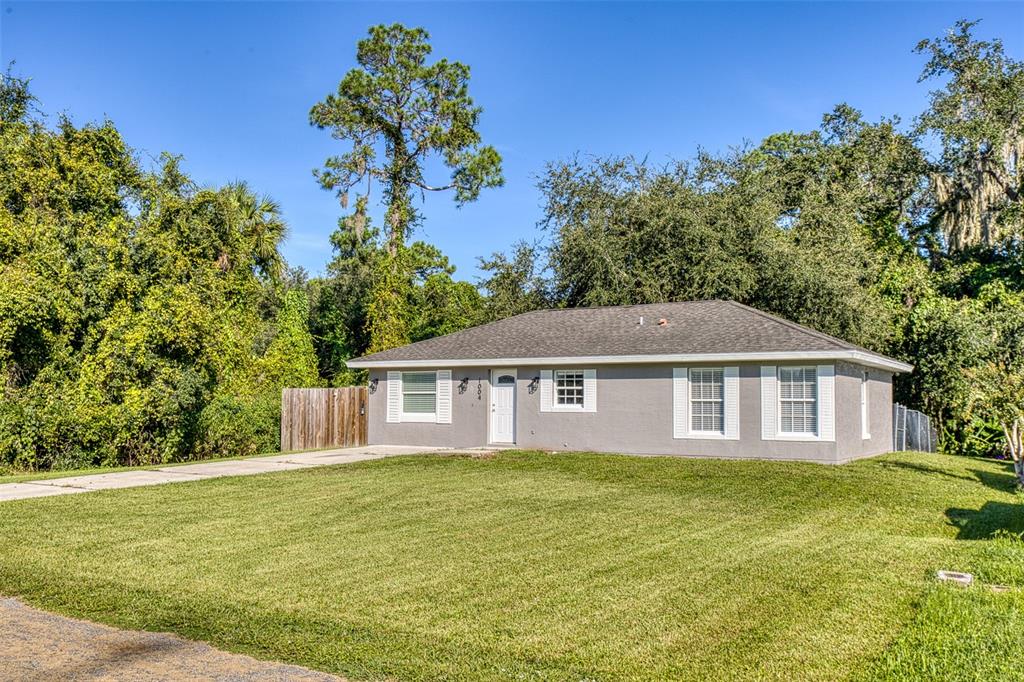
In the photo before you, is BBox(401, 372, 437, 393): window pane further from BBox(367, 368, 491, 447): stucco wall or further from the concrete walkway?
the concrete walkway

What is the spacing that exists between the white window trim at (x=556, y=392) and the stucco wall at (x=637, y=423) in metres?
0.12

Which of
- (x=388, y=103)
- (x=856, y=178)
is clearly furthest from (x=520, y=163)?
(x=856, y=178)

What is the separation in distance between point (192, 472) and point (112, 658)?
10661 millimetres

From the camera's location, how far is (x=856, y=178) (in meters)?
33.5

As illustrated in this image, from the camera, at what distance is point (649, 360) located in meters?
17.5

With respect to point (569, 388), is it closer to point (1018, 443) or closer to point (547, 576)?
point (1018, 443)

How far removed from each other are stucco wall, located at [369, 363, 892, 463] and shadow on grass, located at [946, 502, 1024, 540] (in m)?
4.95

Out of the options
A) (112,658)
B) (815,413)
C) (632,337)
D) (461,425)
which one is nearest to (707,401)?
(815,413)

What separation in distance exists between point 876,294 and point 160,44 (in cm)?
2282

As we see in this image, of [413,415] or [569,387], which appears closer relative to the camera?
[569,387]

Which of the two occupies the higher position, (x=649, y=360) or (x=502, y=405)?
(x=649, y=360)

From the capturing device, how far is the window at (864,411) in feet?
58.8

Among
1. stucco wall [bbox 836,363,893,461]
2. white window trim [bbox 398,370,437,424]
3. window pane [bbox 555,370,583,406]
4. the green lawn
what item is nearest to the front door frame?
window pane [bbox 555,370,583,406]

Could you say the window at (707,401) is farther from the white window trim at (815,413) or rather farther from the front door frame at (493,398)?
the front door frame at (493,398)
